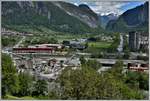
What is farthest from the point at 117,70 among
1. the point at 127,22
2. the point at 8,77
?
the point at 8,77

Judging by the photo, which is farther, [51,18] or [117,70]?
[51,18]

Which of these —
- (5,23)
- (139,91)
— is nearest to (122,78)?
(139,91)

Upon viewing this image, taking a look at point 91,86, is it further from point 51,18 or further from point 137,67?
point 51,18

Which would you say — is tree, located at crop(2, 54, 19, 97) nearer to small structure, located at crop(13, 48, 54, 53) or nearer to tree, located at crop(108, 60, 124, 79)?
small structure, located at crop(13, 48, 54, 53)

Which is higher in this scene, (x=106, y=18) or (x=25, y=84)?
(x=106, y=18)

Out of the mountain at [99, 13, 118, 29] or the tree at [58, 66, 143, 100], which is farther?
the mountain at [99, 13, 118, 29]

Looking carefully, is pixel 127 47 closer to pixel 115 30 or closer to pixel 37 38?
pixel 115 30

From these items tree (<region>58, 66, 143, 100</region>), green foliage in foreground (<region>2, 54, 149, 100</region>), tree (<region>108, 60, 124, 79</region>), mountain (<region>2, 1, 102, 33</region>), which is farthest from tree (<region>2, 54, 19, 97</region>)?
tree (<region>108, 60, 124, 79</region>)

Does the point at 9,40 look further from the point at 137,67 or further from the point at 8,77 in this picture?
the point at 137,67

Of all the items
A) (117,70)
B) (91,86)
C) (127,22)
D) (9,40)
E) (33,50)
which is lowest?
(91,86)
